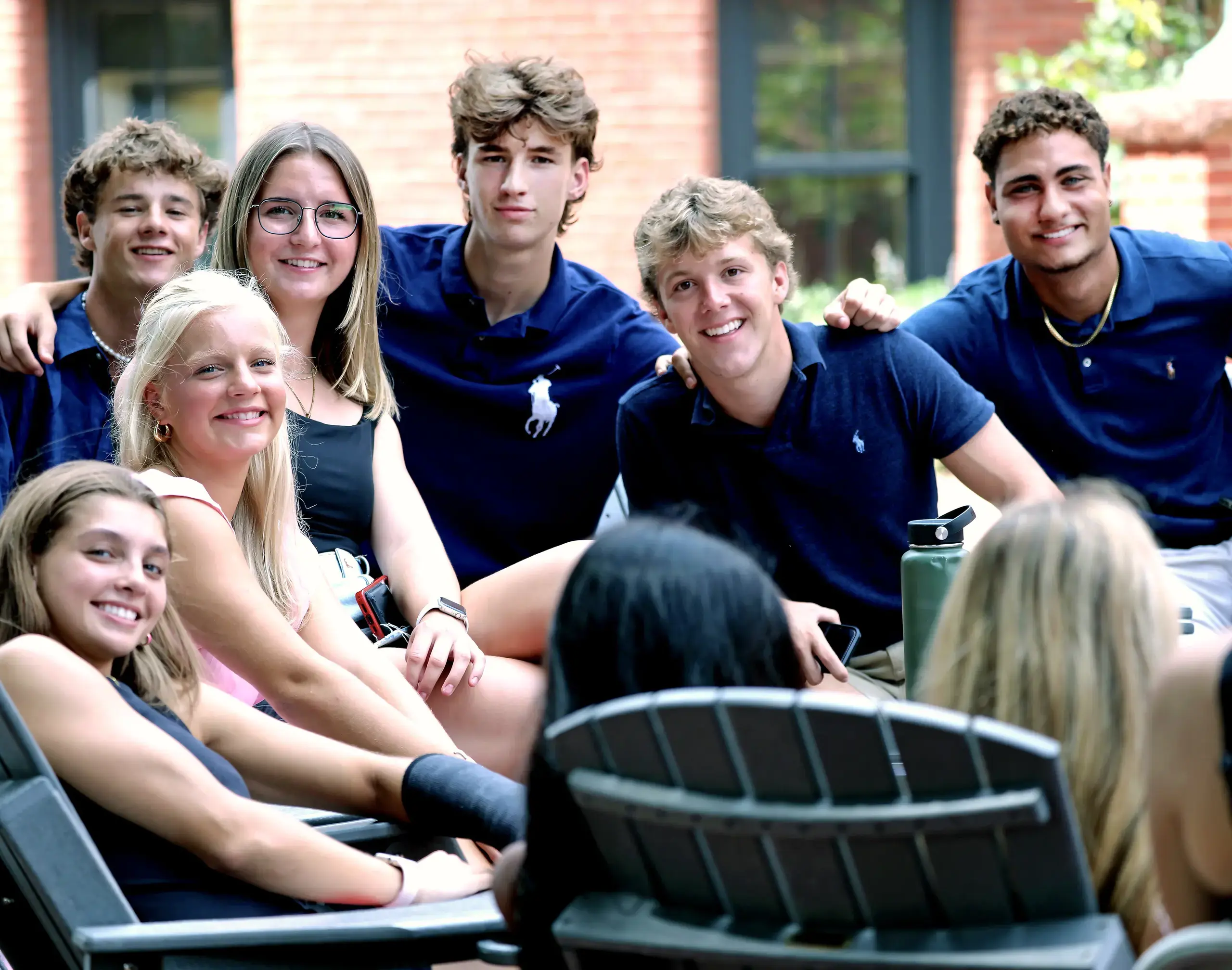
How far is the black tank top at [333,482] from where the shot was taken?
349 cm

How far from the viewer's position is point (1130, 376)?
12.5 ft

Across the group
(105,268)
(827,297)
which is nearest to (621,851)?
(105,268)

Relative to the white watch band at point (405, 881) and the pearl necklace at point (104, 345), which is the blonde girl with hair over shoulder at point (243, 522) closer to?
the white watch band at point (405, 881)

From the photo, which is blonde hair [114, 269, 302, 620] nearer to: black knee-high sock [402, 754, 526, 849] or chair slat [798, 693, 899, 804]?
black knee-high sock [402, 754, 526, 849]

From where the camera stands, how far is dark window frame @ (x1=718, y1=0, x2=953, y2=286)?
8312 millimetres

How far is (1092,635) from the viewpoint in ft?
4.92

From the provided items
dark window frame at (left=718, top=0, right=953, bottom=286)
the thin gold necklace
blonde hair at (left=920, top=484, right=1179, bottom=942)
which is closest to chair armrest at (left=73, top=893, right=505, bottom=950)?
blonde hair at (left=920, top=484, right=1179, bottom=942)

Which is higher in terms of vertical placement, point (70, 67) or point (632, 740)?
point (70, 67)

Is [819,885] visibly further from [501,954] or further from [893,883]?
[501,954]

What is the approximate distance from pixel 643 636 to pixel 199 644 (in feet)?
4.67

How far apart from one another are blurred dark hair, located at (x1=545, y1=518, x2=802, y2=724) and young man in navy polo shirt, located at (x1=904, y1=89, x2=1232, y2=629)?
2.40m

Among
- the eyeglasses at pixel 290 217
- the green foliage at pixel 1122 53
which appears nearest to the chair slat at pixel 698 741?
the eyeglasses at pixel 290 217

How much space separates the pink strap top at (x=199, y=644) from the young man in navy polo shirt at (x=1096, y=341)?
1897 millimetres

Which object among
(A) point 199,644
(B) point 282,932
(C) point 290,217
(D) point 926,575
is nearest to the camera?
(B) point 282,932
